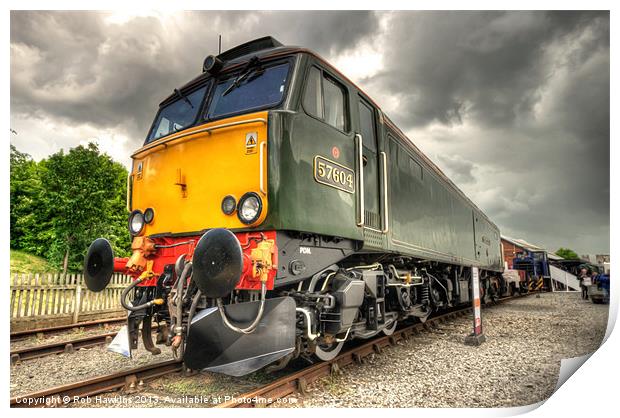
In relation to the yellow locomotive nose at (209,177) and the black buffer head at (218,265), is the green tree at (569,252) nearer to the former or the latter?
the yellow locomotive nose at (209,177)

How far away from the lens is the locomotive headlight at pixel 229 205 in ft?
11.3

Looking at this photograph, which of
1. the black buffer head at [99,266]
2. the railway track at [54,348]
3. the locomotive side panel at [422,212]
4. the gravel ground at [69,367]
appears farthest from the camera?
the locomotive side panel at [422,212]

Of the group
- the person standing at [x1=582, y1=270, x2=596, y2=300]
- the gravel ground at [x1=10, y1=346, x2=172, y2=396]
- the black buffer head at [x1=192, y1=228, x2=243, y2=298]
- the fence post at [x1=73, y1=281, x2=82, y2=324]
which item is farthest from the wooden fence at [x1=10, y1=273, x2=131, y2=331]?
the person standing at [x1=582, y1=270, x2=596, y2=300]

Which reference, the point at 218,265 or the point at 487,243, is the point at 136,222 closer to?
the point at 218,265

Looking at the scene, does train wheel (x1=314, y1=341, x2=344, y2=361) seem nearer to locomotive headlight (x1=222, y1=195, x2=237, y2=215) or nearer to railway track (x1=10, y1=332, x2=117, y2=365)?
locomotive headlight (x1=222, y1=195, x2=237, y2=215)

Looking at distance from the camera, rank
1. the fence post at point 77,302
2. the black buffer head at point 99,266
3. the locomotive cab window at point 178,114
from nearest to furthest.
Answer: the black buffer head at point 99,266 < the locomotive cab window at point 178,114 < the fence post at point 77,302

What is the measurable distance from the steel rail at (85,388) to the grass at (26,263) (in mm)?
1693

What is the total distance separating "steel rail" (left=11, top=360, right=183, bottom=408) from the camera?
319 centimetres

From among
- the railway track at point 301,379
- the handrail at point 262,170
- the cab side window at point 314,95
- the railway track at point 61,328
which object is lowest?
the railway track at point 301,379

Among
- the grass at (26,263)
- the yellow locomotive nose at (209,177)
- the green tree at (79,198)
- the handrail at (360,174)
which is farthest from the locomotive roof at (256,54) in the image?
the grass at (26,263)

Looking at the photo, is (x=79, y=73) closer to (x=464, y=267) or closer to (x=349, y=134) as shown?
(x=349, y=134)

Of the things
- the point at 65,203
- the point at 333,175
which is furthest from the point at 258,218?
the point at 65,203

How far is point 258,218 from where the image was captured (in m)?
3.26

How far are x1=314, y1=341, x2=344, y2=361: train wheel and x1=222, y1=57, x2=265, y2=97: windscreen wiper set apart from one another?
272cm
